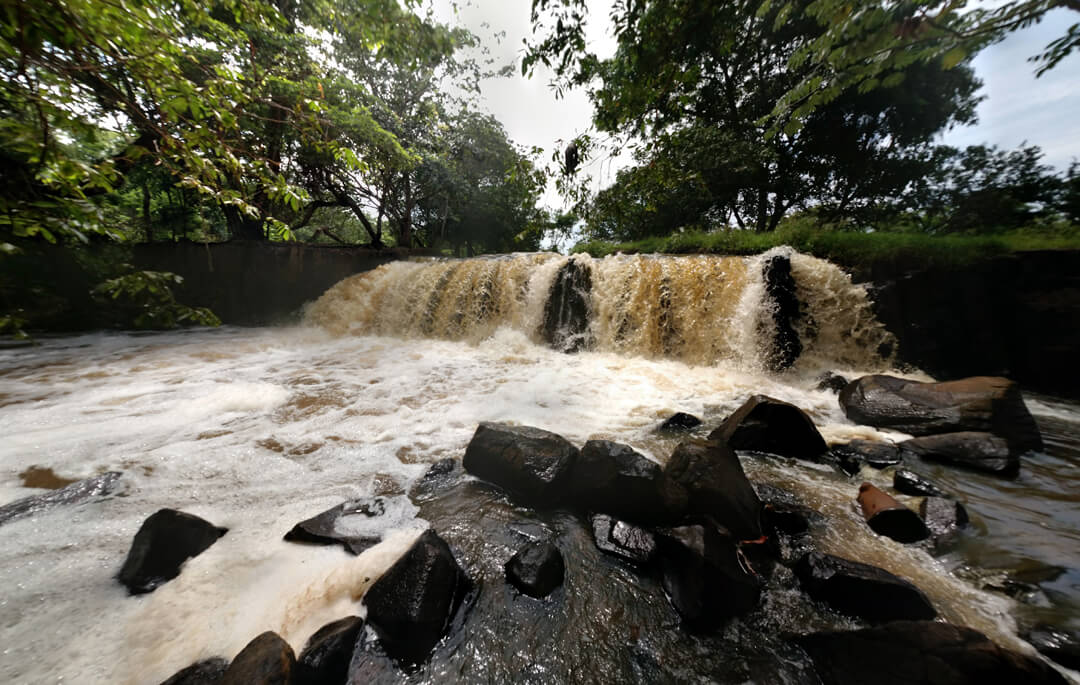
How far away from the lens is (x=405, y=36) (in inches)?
113

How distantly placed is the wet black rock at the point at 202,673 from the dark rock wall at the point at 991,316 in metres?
8.43

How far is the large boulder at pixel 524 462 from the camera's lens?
2559mm

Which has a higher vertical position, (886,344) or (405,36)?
(405,36)

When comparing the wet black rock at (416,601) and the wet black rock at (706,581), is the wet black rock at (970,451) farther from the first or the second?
the wet black rock at (416,601)

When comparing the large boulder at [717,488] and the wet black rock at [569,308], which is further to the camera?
the wet black rock at [569,308]

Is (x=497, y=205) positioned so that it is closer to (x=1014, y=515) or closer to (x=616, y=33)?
(x=616, y=33)

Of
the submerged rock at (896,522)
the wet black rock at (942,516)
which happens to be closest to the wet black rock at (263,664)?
the submerged rock at (896,522)

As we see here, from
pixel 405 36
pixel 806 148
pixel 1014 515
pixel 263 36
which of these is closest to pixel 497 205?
pixel 263 36

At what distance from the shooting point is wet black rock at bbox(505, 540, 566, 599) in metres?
1.81

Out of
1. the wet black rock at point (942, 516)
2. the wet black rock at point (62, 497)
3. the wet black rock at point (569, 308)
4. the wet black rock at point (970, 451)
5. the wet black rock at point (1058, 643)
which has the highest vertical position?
the wet black rock at point (569, 308)

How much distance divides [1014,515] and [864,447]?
2.96 ft

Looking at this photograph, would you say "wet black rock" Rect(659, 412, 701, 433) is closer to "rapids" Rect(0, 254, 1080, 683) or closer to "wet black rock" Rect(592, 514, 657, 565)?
"rapids" Rect(0, 254, 1080, 683)

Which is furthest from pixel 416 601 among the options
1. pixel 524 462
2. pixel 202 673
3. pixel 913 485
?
pixel 913 485

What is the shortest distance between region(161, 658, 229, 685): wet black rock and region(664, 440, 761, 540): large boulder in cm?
246
